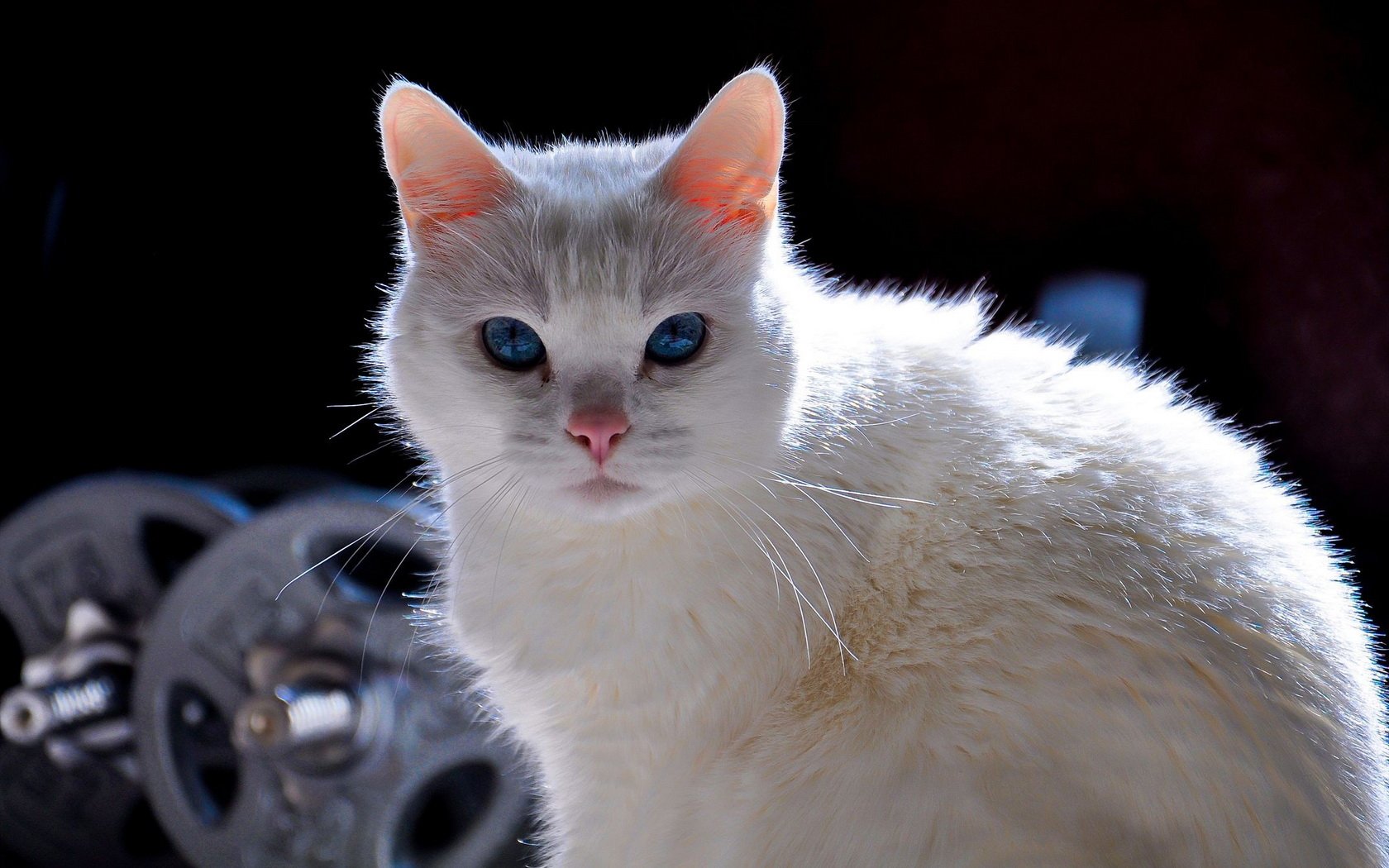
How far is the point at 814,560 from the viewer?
2.74ft

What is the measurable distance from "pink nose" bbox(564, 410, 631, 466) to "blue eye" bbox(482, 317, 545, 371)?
3.5 inches

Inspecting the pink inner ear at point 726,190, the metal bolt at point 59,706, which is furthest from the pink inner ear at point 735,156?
the metal bolt at point 59,706

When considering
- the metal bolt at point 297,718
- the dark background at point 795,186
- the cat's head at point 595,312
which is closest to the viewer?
the cat's head at point 595,312

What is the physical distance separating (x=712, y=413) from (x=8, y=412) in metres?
1.38

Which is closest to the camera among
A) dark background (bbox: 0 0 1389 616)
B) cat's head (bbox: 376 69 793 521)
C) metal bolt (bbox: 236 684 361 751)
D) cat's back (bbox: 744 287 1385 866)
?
cat's back (bbox: 744 287 1385 866)

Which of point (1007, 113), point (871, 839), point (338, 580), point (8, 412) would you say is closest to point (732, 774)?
point (871, 839)

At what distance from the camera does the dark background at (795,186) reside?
143 centimetres

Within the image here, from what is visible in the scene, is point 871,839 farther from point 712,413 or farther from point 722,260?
point 722,260

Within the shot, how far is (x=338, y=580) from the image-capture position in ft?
4.76

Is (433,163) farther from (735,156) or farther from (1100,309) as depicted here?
(1100,309)

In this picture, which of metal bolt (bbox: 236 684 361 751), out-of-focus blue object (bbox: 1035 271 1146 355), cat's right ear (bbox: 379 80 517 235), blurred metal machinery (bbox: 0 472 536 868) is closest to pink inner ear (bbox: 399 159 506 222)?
cat's right ear (bbox: 379 80 517 235)

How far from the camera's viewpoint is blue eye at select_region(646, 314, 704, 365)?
832 mm

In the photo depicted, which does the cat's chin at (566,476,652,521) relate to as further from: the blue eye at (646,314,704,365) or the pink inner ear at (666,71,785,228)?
the pink inner ear at (666,71,785,228)

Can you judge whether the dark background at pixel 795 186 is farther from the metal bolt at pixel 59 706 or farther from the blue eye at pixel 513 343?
the blue eye at pixel 513 343
